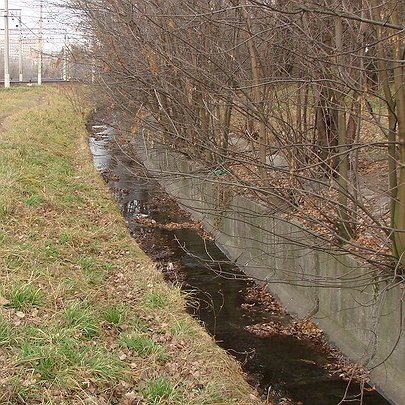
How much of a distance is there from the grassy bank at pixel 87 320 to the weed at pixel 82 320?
0.01 metres

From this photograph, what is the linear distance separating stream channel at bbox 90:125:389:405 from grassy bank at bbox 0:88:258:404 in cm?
92

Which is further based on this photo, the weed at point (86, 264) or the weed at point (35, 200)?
the weed at point (35, 200)

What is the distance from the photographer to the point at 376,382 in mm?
7820

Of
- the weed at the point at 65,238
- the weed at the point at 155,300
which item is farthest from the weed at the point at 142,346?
the weed at the point at 65,238

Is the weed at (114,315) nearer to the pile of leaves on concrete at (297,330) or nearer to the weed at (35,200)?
the pile of leaves on concrete at (297,330)

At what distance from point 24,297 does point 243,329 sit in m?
3.75

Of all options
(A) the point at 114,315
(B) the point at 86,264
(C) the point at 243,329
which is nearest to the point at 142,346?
(A) the point at 114,315

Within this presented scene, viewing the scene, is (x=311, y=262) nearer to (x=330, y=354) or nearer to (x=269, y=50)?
(x=330, y=354)

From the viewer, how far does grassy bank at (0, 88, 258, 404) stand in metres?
5.38

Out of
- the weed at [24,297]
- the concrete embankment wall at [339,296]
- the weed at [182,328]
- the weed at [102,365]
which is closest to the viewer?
the weed at [102,365]

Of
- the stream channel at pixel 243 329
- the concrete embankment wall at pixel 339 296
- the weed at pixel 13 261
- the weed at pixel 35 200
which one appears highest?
the weed at pixel 35 200

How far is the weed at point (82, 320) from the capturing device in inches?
253

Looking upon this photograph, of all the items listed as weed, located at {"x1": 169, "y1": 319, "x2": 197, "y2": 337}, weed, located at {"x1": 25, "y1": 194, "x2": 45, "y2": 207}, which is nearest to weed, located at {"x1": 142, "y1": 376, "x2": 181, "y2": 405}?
weed, located at {"x1": 169, "y1": 319, "x2": 197, "y2": 337}

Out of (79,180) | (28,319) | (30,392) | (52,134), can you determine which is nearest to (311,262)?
(28,319)
